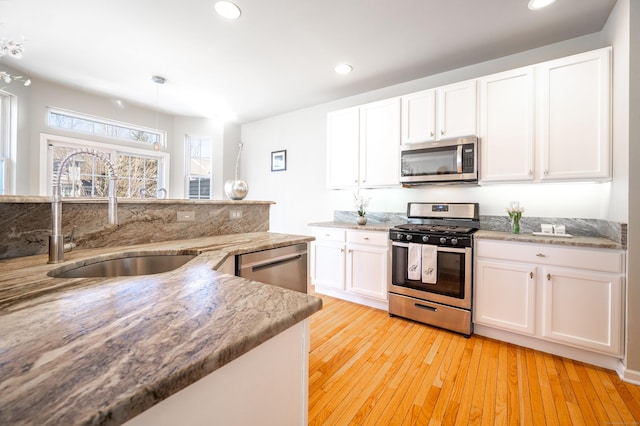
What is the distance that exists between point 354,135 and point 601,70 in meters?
2.16

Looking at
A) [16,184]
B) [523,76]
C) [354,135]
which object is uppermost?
[523,76]

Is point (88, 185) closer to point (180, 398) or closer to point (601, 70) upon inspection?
point (180, 398)

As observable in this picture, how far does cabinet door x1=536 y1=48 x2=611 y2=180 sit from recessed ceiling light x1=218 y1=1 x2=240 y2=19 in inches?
99.8

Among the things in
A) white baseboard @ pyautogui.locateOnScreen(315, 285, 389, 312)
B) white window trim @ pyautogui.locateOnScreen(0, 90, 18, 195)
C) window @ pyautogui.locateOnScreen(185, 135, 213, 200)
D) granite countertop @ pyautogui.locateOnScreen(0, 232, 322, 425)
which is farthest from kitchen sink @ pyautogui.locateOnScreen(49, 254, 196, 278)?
window @ pyautogui.locateOnScreen(185, 135, 213, 200)

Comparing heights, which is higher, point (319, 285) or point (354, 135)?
point (354, 135)

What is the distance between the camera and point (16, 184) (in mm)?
3279

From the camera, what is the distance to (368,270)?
306 centimetres

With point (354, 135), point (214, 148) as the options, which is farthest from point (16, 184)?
point (354, 135)

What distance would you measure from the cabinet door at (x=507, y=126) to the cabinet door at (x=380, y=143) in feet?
2.77

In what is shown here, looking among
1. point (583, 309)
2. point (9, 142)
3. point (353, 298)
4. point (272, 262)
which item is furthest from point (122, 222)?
point (583, 309)

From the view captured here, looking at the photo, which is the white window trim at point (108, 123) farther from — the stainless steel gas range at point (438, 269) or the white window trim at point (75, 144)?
the stainless steel gas range at point (438, 269)

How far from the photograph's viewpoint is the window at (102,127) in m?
3.73

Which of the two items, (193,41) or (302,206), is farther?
(302,206)

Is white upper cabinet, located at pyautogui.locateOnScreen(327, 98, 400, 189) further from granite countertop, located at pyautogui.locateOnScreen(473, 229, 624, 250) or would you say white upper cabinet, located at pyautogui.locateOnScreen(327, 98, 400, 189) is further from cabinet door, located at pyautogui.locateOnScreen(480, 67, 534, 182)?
granite countertop, located at pyautogui.locateOnScreen(473, 229, 624, 250)
